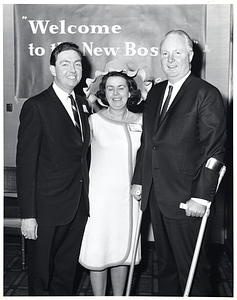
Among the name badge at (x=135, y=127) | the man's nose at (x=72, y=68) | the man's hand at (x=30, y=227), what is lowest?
the man's hand at (x=30, y=227)

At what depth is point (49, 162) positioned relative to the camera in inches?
84.3

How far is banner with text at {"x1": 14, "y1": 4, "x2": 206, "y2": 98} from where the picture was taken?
2.40 m

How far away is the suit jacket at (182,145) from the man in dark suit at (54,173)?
0.35 m

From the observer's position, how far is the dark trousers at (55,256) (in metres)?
2.18

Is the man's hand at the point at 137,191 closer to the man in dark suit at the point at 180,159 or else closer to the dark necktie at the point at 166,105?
the man in dark suit at the point at 180,159

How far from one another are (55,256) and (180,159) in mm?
878

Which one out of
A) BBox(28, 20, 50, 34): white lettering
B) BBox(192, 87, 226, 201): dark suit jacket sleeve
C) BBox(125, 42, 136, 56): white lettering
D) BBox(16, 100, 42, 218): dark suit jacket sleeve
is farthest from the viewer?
BBox(125, 42, 136, 56): white lettering

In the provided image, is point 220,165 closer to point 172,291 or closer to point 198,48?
point 172,291

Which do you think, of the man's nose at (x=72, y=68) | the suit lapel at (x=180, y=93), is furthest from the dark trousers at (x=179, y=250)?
the man's nose at (x=72, y=68)

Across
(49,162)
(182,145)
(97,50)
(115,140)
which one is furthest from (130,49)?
(49,162)

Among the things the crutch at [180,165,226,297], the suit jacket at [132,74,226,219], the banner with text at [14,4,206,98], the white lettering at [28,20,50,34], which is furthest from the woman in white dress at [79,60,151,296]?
the white lettering at [28,20,50,34]

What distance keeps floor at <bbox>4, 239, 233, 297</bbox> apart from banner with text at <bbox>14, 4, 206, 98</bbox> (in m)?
1.32

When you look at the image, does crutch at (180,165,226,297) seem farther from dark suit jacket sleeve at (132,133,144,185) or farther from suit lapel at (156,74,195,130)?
suit lapel at (156,74,195,130)

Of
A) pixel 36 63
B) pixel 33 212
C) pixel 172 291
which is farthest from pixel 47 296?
pixel 36 63
